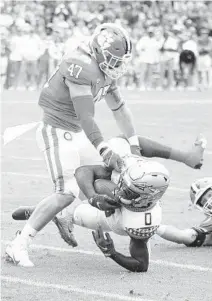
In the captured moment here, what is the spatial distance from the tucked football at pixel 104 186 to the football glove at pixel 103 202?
0.22 m

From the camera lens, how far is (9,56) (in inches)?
964

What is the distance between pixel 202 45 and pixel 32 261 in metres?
18.9

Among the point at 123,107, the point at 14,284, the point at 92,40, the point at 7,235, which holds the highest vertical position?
the point at 92,40

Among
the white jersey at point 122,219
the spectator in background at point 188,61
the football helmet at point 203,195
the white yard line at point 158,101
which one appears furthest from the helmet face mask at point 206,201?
the spectator in background at point 188,61

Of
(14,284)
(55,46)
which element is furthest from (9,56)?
(14,284)

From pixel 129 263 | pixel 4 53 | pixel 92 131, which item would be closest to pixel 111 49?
pixel 92 131

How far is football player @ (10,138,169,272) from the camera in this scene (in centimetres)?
585

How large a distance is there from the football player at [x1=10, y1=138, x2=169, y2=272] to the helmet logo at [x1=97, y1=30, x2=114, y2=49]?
763mm

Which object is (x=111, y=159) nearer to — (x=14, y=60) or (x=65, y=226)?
(x=65, y=226)

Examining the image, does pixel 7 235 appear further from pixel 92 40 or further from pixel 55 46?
pixel 55 46

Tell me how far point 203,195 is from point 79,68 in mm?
1289

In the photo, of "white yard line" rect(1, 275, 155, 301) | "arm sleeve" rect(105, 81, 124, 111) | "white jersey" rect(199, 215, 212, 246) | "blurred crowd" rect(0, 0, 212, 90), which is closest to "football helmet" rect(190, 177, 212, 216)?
"white jersey" rect(199, 215, 212, 246)

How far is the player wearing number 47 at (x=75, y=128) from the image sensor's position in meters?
6.12

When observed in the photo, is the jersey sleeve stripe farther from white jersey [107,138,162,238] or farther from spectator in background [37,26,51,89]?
spectator in background [37,26,51,89]
